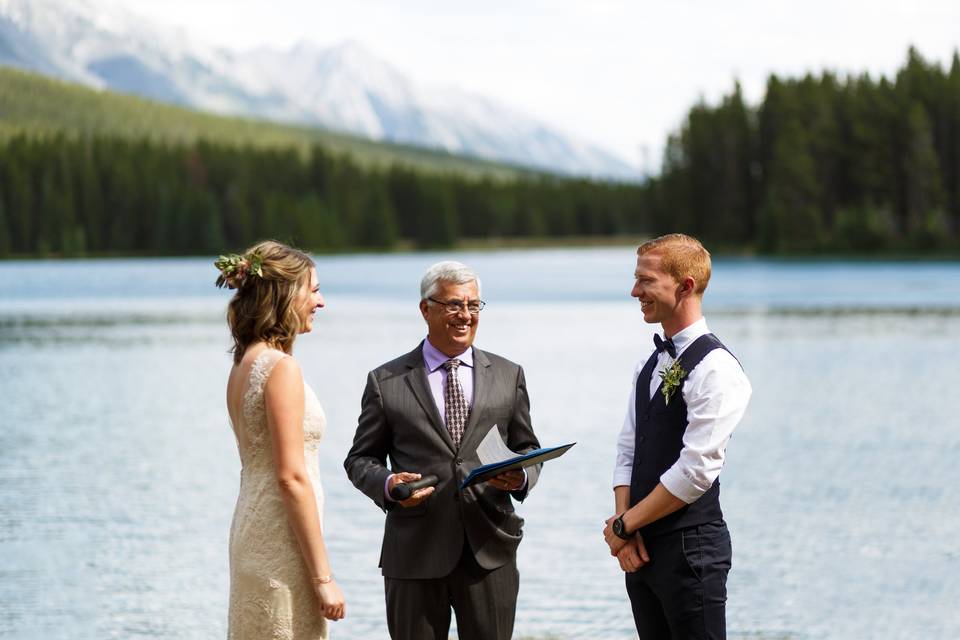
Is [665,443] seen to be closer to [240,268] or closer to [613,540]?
[613,540]

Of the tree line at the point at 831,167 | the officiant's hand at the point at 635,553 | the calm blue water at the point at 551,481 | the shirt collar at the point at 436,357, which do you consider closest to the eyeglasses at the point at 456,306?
the shirt collar at the point at 436,357

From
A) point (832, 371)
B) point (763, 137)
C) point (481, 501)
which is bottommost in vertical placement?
point (832, 371)

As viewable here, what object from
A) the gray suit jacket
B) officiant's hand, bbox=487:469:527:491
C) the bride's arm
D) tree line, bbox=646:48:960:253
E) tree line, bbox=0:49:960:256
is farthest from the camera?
tree line, bbox=0:49:960:256

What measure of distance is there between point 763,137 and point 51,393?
11376 centimetres

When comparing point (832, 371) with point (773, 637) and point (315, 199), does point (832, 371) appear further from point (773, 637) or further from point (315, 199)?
point (315, 199)

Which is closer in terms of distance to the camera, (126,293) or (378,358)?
(378,358)

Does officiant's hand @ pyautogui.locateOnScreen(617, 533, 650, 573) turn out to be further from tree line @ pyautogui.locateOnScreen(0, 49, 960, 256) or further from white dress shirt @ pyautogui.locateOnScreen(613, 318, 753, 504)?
tree line @ pyautogui.locateOnScreen(0, 49, 960, 256)

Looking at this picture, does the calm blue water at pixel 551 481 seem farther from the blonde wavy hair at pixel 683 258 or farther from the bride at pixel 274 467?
the blonde wavy hair at pixel 683 258

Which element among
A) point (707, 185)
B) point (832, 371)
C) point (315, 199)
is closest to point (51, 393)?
point (832, 371)

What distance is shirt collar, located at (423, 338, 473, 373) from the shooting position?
541cm

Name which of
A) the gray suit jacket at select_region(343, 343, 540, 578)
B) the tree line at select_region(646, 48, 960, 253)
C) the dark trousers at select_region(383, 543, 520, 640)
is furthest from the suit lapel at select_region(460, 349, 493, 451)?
the tree line at select_region(646, 48, 960, 253)

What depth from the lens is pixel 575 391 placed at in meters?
25.9

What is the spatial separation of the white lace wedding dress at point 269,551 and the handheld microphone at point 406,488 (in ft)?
1.06

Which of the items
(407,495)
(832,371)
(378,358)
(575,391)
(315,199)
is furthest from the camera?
(315,199)
